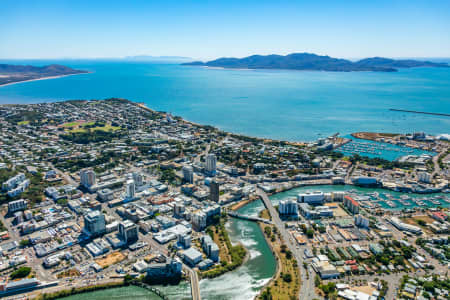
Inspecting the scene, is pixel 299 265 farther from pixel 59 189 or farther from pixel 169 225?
pixel 59 189

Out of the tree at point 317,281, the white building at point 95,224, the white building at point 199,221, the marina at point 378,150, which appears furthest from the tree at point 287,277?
the marina at point 378,150

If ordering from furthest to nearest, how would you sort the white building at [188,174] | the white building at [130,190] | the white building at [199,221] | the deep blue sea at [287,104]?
the deep blue sea at [287,104], the white building at [188,174], the white building at [130,190], the white building at [199,221]

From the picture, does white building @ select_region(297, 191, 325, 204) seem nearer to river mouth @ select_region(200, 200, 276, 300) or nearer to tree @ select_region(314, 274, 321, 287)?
river mouth @ select_region(200, 200, 276, 300)

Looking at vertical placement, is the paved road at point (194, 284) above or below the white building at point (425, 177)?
below

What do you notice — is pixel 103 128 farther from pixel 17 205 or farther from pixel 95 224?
pixel 95 224

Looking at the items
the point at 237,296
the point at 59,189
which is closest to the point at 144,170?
the point at 59,189

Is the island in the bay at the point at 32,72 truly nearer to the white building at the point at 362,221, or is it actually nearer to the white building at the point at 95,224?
the white building at the point at 95,224

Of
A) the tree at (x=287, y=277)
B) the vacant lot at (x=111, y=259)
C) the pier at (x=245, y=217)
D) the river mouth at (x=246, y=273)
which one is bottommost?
the river mouth at (x=246, y=273)

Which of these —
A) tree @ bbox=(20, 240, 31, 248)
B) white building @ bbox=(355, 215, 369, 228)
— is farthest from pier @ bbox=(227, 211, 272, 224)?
tree @ bbox=(20, 240, 31, 248)
